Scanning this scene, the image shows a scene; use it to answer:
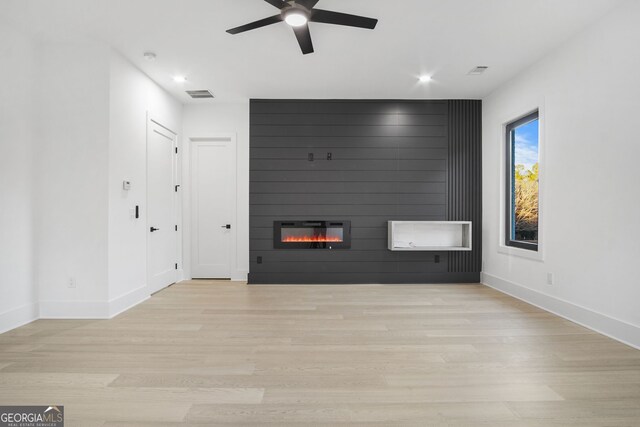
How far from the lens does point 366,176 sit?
5.16m

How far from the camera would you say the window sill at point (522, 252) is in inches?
150

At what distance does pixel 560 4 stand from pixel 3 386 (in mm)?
4927

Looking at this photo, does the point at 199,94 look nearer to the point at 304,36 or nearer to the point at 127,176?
the point at 127,176

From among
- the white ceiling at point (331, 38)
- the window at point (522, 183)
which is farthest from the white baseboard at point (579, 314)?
the white ceiling at point (331, 38)

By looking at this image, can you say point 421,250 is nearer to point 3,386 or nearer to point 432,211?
point 432,211

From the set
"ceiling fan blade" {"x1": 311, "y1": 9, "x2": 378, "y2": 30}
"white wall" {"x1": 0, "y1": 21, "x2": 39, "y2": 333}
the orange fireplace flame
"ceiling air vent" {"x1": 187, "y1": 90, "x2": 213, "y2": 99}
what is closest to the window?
the orange fireplace flame

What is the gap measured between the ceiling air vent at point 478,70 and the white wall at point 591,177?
52cm

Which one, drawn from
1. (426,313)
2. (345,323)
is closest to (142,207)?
(345,323)

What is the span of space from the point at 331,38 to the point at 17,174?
3.30 metres

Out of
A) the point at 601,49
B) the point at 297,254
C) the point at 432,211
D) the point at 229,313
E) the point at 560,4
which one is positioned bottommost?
the point at 229,313

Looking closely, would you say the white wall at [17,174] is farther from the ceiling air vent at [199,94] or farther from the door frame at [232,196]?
the door frame at [232,196]

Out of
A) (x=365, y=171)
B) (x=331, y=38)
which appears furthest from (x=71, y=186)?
(x=365, y=171)

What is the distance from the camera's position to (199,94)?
4.95 m

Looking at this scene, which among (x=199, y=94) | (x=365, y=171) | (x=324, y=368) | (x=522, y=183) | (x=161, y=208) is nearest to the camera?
(x=324, y=368)
